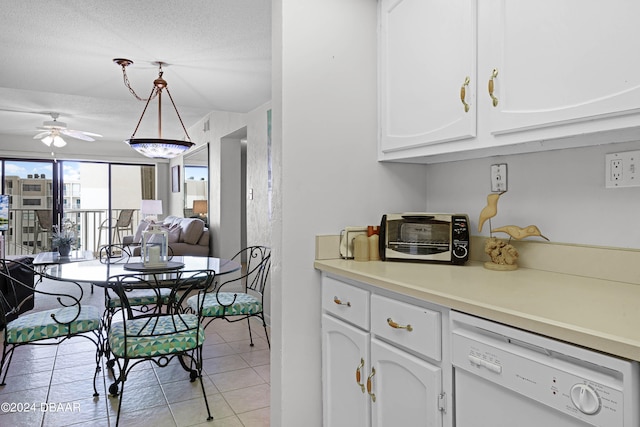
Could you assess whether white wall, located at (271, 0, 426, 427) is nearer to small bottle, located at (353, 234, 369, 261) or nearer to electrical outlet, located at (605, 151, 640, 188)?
small bottle, located at (353, 234, 369, 261)

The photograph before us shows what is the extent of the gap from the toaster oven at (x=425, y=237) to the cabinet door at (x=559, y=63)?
19.5 inches

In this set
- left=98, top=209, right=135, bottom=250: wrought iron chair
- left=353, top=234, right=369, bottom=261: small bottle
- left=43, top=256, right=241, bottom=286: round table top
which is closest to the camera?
left=353, top=234, right=369, bottom=261: small bottle

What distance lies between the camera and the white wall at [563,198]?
141 centimetres

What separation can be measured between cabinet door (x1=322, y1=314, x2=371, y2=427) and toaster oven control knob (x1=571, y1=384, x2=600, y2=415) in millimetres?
776

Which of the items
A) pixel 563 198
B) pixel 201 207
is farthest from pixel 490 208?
pixel 201 207

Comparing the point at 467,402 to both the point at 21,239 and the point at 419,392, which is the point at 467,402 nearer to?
the point at 419,392

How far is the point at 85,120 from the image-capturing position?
666 cm

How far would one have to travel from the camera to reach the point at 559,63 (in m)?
1.27

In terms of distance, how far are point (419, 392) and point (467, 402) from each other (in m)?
0.19

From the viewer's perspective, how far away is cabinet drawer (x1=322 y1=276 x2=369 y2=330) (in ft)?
5.24

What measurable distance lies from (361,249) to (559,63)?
103 cm

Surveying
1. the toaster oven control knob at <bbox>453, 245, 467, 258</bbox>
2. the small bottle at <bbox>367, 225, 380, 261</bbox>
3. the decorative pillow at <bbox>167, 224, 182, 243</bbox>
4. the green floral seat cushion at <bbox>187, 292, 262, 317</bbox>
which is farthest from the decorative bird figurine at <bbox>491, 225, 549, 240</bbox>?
the decorative pillow at <bbox>167, 224, 182, 243</bbox>

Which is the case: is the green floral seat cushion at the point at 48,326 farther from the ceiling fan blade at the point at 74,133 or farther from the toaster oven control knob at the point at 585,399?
the ceiling fan blade at the point at 74,133

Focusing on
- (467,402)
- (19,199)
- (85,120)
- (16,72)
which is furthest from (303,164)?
(19,199)
